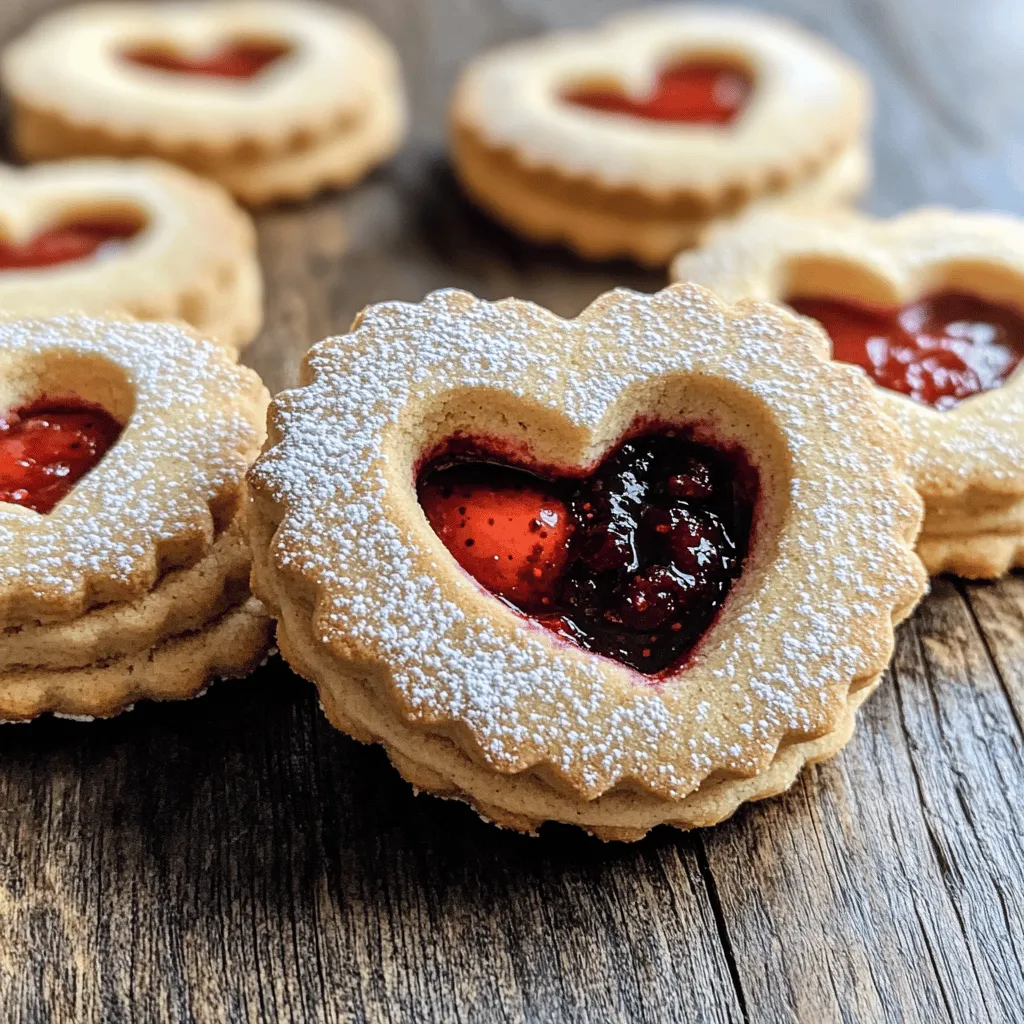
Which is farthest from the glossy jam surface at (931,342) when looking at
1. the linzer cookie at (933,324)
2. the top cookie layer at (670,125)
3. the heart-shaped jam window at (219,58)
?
the heart-shaped jam window at (219,58)

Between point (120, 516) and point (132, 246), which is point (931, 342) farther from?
point (132, 246)

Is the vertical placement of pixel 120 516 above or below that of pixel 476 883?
above

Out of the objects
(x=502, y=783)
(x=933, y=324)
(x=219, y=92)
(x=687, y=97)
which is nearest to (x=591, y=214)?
(x=687, y=97)

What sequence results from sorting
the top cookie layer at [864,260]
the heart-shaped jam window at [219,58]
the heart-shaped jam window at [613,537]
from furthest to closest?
1. the heart-shaped jam window at [219,58]
2. the top cookie layer at [864,260]
3. the heart-shaped jam window at [613,537]

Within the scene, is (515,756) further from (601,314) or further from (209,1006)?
(601,314)

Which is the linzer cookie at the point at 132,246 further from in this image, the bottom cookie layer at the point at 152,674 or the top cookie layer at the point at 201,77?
the bottom cookie layer at the point at 152,674

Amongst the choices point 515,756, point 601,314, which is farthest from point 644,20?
point 515,756
